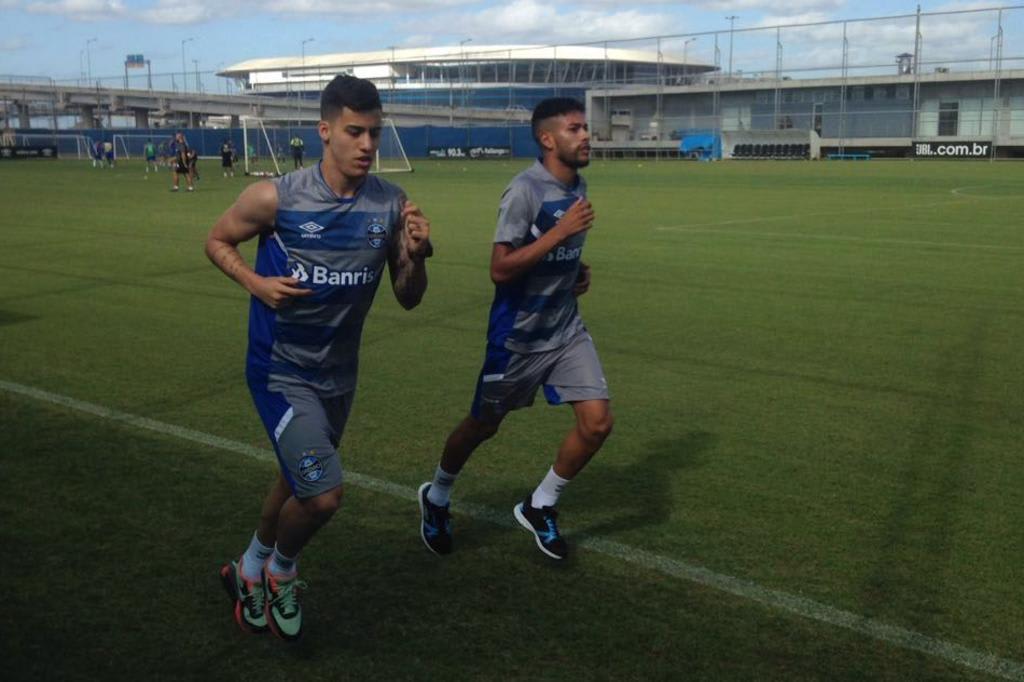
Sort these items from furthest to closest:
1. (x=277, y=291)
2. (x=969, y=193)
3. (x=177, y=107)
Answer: (x=177, y=107)
(x=969, y=193)
(x=277, y=291)

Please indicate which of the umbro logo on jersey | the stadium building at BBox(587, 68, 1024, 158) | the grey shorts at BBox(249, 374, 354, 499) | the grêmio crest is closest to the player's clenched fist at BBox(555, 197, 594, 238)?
the grêmio crest

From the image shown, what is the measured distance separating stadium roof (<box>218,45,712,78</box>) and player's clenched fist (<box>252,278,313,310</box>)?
71.5 m

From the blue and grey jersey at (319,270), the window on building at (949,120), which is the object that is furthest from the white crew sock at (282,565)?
the window on building at (949,120)

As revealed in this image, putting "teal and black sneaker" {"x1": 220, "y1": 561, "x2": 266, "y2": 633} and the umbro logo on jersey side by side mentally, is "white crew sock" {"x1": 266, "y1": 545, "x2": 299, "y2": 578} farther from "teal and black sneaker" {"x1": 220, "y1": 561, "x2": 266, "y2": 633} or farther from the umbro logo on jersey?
the umbro logo on jersey

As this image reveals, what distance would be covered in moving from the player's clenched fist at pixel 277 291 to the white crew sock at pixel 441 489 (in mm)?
1476

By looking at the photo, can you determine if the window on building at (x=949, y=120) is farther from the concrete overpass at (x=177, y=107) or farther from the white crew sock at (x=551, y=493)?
the white crew sock at (x=551, y=493)

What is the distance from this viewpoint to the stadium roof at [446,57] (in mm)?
88188

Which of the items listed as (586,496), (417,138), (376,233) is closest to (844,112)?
(417,138)

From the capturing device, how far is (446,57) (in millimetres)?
94125

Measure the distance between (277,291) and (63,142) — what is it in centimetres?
8666

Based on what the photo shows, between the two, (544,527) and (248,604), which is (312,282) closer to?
(248,604)

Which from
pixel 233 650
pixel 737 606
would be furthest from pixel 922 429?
pixel 233 650

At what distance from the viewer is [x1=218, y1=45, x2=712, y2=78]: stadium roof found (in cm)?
8819

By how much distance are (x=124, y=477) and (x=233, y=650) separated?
220cm
